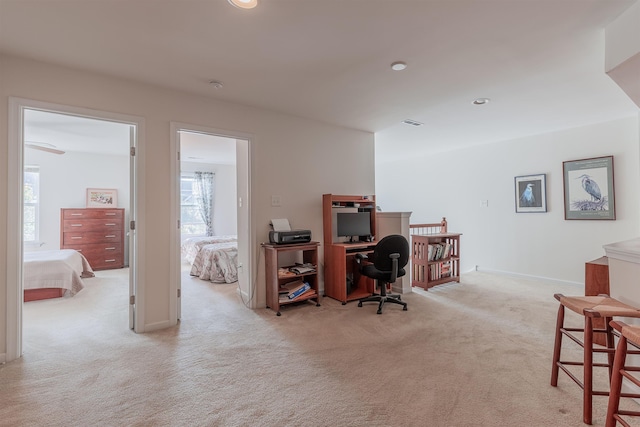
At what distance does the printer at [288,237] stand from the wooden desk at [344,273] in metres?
0.45

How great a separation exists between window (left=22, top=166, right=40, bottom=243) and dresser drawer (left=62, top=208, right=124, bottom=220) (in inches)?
21.6

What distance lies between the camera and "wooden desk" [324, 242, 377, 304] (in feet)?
11.8

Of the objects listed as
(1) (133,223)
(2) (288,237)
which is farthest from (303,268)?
(1) (133,223)

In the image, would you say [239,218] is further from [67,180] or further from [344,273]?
[67,180]

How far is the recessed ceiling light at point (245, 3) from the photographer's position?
5.52 feet

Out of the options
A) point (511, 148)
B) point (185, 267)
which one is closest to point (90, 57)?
point (185, 267)

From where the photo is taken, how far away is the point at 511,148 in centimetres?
502

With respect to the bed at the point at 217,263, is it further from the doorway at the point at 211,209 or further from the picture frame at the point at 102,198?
the picture frame at the point at 102,198

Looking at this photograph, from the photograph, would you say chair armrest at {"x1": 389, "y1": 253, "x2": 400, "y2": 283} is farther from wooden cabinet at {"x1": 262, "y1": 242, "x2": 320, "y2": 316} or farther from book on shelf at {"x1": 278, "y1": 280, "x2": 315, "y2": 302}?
book on shelf at {"x1": 278, "y1": 280, "x2": 315, "y2": 302}

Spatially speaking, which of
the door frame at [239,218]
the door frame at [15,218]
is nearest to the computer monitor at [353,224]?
the door frame at [239,218]

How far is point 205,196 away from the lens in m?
7.27

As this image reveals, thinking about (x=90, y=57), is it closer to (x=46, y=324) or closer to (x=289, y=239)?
(x=289, y=239)

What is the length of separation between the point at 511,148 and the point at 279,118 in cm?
405

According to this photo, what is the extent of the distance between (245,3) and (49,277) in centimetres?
444
